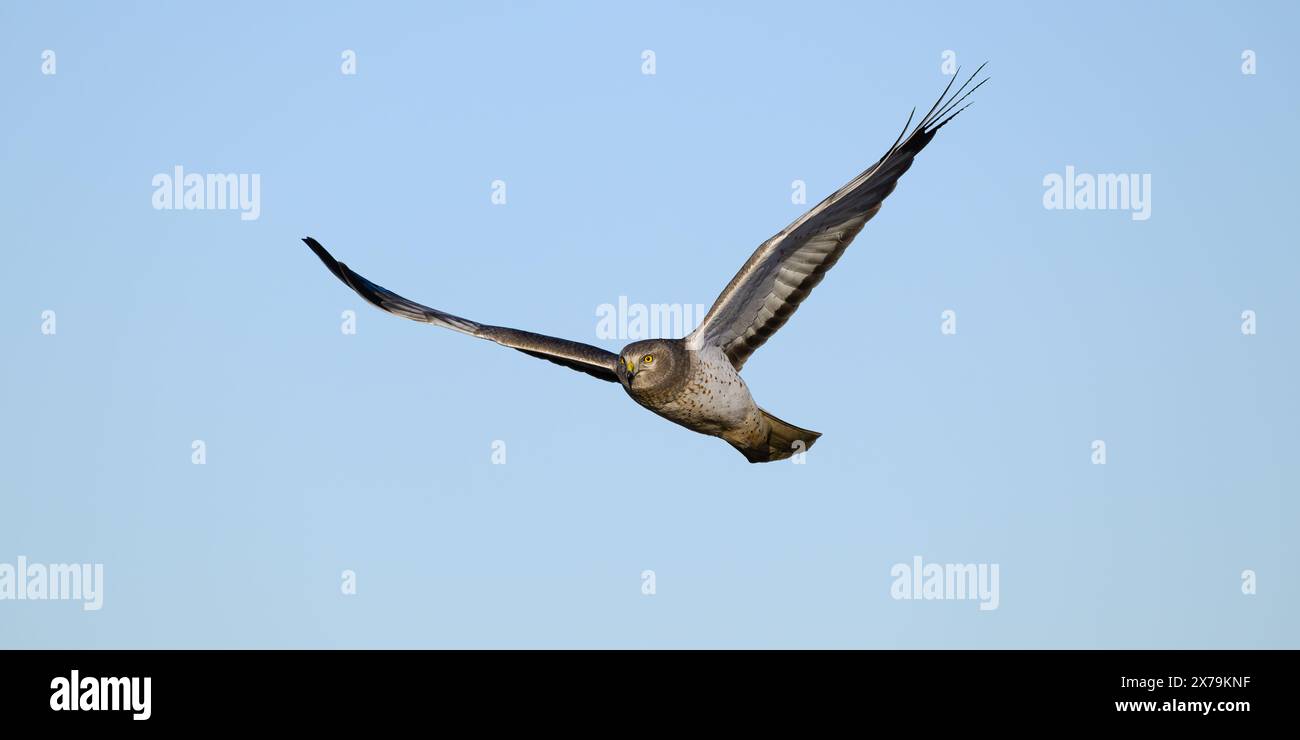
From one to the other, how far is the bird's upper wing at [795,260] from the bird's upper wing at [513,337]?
119 cm

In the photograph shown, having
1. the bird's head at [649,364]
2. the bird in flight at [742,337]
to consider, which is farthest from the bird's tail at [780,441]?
the bird's head at [649,364]

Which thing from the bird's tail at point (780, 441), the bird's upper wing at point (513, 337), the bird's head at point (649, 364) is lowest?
the bird's tail at point (780, 441)

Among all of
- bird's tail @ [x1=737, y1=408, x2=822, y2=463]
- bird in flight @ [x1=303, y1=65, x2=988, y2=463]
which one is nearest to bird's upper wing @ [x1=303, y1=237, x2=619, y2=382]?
bird in flight @ [x1=303, y1=65, x2=988, y2=463]

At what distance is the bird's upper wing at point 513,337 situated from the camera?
14.7m

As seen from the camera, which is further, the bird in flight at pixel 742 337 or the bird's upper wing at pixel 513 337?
the bird's upper wing at pixel 513 337

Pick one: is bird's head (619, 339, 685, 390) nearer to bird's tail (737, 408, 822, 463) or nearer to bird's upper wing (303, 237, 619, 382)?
bird's upper wing (303, 237, 619, 382)

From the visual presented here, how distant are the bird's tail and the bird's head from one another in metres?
1.51

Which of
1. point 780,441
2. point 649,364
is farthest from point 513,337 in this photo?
point 780,441

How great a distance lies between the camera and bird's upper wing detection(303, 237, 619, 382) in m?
14.7

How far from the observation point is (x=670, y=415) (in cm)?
1395

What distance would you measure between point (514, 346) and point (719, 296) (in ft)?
7.86

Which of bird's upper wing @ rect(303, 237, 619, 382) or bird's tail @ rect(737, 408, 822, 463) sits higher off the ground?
bird's upper wing @ rect(303, 237, 619, 382)

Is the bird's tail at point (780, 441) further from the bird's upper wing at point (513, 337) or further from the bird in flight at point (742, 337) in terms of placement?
the bird's upper wing at point (513, 337)
